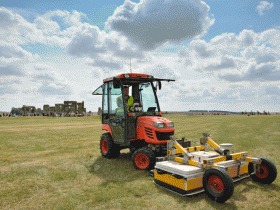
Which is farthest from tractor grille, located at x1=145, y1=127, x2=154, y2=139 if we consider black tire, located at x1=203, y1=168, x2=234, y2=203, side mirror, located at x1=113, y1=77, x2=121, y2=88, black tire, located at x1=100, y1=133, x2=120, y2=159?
black tire, located at x1=203, y1=168, x2=234, y2=203

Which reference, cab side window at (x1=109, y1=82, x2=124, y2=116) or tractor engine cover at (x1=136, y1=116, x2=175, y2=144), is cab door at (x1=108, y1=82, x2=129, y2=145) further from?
tractor engine cover at (x1=136, y1=116, x2=175, y2=144)

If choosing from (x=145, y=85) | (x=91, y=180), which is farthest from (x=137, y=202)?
(x=145, y=85)

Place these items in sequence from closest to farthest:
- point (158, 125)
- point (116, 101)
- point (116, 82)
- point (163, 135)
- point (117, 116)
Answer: point (158, 125) < point (163, 135) < point (116, 82) < point (117, 116) < point (116, 101)

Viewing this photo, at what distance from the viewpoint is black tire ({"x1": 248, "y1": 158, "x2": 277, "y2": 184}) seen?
17.8 feet

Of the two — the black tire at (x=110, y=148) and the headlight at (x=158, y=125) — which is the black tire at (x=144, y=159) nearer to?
the headlight at (x=158, y=125)

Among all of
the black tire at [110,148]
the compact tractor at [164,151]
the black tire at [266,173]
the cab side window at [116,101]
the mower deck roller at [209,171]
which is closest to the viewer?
the mower deck roller at [209,171]

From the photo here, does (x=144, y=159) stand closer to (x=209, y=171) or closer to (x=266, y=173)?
(x=209, y=171)

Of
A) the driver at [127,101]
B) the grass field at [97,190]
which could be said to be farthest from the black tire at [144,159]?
A: the driver at [127,101]

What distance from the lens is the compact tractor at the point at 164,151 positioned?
479 cm

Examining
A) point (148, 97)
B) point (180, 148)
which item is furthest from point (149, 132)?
point (148, 97)

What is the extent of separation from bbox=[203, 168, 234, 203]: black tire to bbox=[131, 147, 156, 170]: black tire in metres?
2.13

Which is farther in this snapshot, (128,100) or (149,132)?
(128,100)

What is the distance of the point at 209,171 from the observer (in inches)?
182

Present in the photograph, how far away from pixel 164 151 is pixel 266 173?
2.94m
